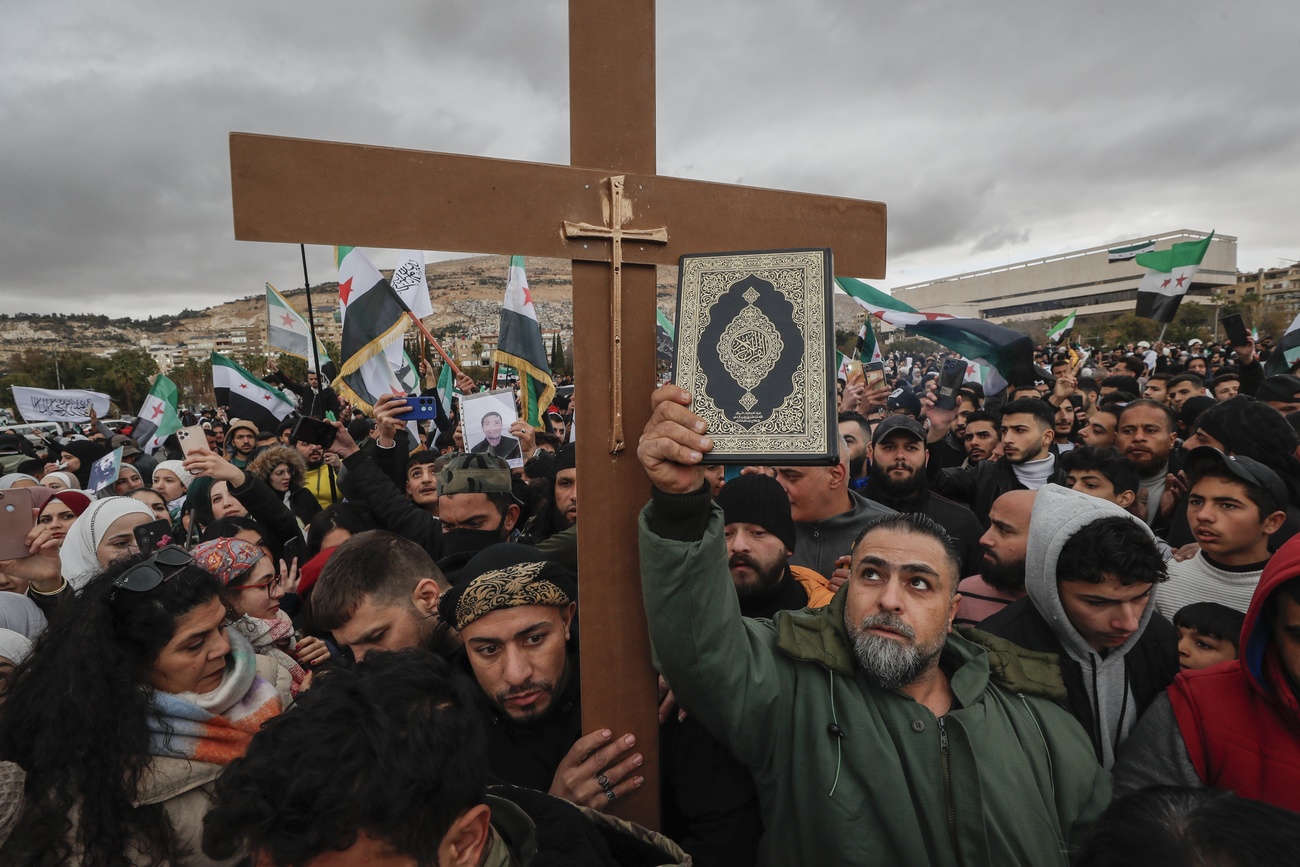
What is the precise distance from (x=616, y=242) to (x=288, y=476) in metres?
4.87

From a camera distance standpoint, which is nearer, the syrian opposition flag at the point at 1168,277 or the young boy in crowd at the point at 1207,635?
the young boy in crowd at the point at 1207,635

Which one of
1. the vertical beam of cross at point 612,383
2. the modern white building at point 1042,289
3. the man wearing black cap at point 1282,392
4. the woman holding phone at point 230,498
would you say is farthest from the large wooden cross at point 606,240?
the modern white building at point 1042,289

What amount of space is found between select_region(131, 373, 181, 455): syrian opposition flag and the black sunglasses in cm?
769

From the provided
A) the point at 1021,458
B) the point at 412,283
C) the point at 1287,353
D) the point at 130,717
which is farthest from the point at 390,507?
the point at 1287,353

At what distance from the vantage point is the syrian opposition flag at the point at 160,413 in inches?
338

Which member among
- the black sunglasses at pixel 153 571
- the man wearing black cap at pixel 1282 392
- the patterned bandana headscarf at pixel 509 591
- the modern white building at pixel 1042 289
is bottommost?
the patterned bandana headscarf at pixel 509 591

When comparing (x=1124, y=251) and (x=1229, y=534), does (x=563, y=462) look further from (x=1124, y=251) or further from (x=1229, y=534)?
(x=1124, y=251)

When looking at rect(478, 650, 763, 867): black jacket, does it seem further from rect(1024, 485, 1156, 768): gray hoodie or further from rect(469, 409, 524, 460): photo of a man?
rect(469, 409, 524, 460): photo of a man

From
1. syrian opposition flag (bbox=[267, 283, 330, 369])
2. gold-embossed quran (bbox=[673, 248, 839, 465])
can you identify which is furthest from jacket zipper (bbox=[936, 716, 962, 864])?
syrian opposition flag (bbox=[267, 283, 330, 369])

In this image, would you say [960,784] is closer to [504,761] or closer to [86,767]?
[504,761]

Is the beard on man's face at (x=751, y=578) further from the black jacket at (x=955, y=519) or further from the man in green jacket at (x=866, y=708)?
the black jacket at (x=955, y=519)

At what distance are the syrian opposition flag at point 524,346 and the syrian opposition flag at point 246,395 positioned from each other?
10.2 feet

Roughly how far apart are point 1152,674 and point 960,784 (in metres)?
1.06

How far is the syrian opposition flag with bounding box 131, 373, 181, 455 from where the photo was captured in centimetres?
858
